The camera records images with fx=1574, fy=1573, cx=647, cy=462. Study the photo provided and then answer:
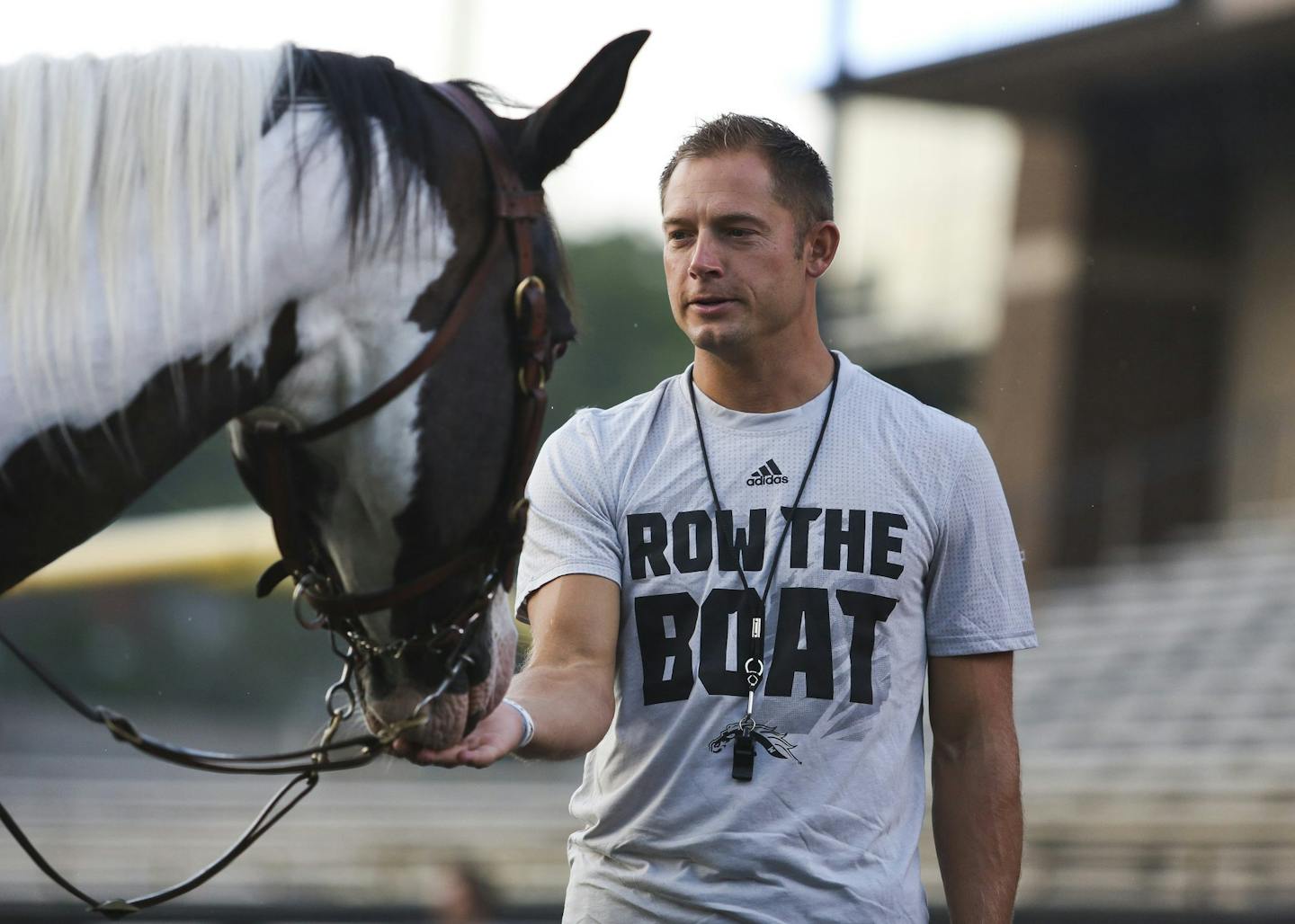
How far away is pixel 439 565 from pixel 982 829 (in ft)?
3.41

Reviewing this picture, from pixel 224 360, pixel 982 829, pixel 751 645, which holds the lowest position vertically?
pixel 982 829

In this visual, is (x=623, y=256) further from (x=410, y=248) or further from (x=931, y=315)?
(x=410, y=248)

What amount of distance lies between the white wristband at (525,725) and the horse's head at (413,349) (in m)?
0.25

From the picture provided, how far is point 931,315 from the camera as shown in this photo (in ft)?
62.5

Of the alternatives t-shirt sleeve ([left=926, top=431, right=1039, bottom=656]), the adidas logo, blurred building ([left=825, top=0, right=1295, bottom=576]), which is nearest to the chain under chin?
the adidas logo

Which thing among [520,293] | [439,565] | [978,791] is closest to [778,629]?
[978,791]

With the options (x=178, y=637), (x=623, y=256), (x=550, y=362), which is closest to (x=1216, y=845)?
(x=550, y=362)

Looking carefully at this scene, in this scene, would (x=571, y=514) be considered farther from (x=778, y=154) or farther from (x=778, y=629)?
(x=778, y=154)

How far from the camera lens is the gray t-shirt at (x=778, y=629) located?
2205mm

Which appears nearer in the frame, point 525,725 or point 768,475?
point 525,725

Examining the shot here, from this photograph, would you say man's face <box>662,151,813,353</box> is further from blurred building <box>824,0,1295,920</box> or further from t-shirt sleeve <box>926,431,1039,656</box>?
blurred building <box>824,0,1295,920</box>

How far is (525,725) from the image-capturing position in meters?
2.09

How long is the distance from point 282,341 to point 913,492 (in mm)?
1072

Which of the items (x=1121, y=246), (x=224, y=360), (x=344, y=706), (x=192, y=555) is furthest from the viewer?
(x=1121, y=246)
